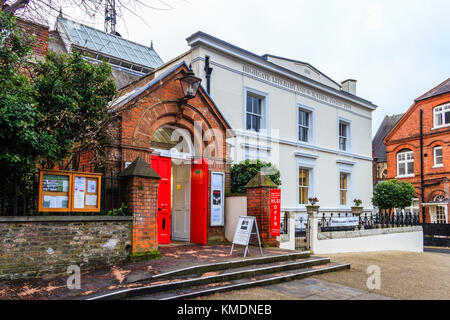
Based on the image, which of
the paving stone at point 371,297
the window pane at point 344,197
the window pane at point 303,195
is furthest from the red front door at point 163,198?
the window pane at point 344,197

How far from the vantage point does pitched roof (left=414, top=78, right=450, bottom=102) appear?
26.5 metres

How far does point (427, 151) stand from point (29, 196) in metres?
28.4

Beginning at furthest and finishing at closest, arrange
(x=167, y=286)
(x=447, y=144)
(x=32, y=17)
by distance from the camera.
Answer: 1. (x=447, y=144)
2. (x=32, y=17)
3. (x=167, y=286)

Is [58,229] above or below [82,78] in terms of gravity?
below

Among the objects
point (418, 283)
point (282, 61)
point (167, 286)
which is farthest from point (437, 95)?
point (167, 286)

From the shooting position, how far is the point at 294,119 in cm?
1590

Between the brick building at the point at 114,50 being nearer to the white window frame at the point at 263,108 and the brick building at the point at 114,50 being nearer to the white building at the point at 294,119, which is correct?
the white building at the point at 294,119

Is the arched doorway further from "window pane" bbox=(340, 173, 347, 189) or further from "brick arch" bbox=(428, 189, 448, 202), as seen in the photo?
"brick arch" bbox=(428, 189, 448, 202)

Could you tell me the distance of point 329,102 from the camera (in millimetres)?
17969

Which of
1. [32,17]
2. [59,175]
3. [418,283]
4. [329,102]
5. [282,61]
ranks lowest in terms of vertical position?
[418,283]
